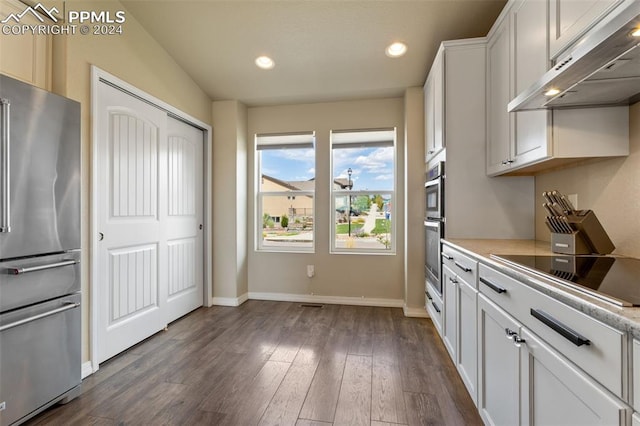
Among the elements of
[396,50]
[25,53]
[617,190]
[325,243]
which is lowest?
[325,243]

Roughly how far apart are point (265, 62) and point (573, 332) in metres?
3.20

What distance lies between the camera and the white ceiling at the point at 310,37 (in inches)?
97.5

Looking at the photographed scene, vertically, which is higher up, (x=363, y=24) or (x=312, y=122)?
(x=363, y=24)

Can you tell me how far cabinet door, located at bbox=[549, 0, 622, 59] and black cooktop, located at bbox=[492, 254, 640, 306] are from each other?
1013 millimetres

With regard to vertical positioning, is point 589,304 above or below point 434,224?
below

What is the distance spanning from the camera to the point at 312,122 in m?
3.81

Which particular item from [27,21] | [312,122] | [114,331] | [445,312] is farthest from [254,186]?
[445,312]

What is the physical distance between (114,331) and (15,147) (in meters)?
1.55

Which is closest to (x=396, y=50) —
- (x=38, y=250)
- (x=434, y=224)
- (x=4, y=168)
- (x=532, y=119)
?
(x=532, y=119)

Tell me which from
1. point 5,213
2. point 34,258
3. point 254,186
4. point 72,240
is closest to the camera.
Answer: point 5,213

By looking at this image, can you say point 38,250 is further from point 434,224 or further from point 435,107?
point 435,107

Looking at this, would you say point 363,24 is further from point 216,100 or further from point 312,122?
point 216,100

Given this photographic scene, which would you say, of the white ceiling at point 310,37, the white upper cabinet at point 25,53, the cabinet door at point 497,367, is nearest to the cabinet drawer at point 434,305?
the cabinet door at point 497,367

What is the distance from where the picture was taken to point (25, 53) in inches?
76.2
